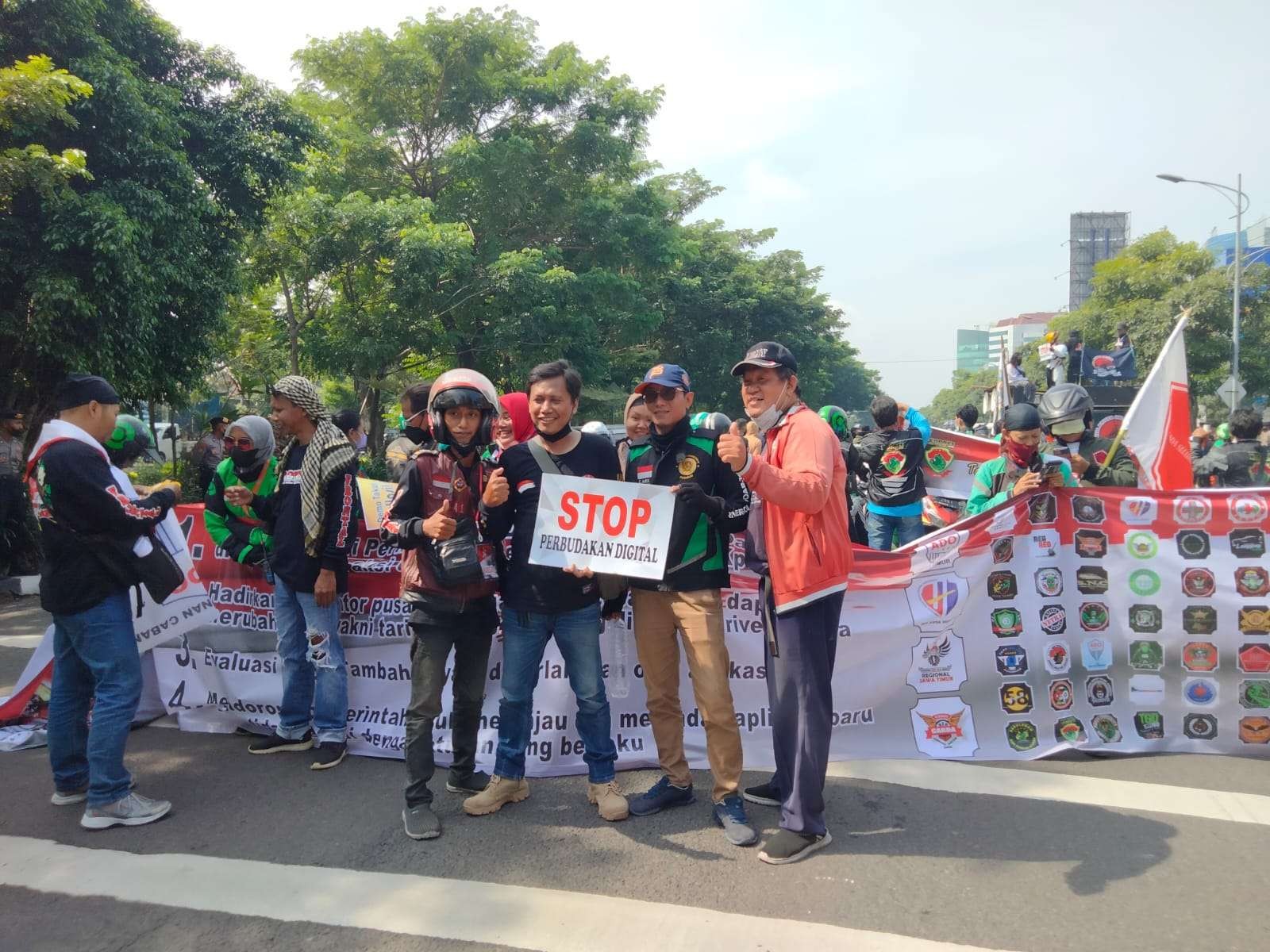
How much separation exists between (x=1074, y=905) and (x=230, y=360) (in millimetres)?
23337

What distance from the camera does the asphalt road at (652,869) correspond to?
2.98 meters

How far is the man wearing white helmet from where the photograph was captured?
12.1 feet

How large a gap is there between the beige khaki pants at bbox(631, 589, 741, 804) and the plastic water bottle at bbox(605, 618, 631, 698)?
15.5 inches

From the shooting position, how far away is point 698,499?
3.57 metres

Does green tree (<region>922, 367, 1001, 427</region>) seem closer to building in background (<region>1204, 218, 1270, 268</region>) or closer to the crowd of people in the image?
building in background (<region>1204, 218, 1270, 268</region>)

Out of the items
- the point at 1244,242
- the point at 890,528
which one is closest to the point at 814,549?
the point at 890,528

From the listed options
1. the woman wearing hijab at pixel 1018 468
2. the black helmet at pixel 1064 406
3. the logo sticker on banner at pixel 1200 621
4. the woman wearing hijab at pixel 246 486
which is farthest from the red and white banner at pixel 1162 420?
the woman wearing hijab at pixel 246 486

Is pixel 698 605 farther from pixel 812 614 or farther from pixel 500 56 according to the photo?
pixel 500 56

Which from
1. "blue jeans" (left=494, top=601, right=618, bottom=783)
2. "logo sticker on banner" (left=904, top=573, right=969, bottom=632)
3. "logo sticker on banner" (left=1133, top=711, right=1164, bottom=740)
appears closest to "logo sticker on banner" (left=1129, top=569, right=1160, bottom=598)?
"logo sticker on banner" (left=1133, top=711, right=1164, bottom=740)

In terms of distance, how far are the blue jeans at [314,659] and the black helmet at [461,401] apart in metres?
1.29

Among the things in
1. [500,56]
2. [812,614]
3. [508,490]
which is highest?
[500,56]

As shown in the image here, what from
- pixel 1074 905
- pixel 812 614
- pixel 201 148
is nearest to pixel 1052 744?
pixel 1074 905

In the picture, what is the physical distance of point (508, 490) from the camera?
3730 millimetres

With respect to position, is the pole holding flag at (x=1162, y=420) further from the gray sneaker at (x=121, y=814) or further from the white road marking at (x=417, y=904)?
the gray sneaker at (x=121, y=814)
